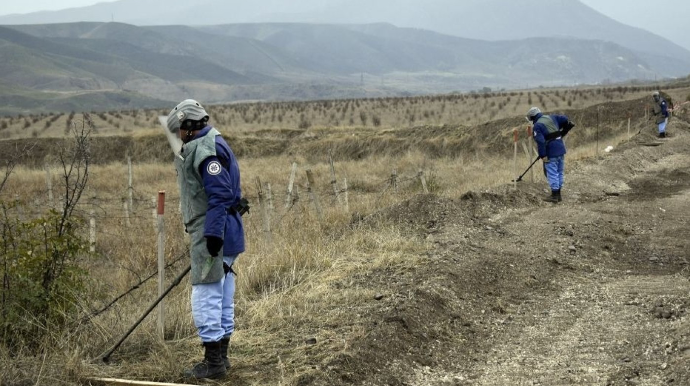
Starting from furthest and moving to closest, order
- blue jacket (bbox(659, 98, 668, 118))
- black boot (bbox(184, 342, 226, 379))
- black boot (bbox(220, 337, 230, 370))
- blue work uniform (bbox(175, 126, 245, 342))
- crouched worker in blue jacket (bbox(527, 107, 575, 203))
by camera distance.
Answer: blue jacket (bbox(659, 98, 668, 118)), crouched worker in blue jacket (bbox(527, 107, 575, 203)), black boot (bbox(220, 337, 230, 370)), black boot (bbox(184, 342, 226, 379)), blue work uniform (bbox(175, 126, 245, 342))

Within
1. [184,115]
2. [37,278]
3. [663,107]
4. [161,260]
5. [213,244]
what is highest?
[184,115]

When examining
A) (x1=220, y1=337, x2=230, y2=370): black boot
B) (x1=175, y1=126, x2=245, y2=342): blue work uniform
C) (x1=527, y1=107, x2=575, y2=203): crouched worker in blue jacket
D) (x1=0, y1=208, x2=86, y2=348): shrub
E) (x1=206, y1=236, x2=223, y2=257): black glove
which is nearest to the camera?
(x1=206, y1=236, x2=223, y2=257): black glove

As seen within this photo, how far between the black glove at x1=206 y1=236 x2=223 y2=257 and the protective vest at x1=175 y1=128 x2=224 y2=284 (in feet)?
0.66

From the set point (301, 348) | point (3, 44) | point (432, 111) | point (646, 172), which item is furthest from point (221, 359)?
point (3, 44)

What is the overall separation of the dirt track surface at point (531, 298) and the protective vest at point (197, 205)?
3.65 ft

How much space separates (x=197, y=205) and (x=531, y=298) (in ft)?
13.1

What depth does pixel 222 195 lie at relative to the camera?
5.40 meters

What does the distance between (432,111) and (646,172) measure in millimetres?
36816

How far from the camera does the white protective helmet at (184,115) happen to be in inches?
223

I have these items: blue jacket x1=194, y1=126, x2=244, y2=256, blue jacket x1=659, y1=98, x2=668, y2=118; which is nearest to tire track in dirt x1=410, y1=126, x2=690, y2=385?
blue jacket x1=194, y1=126, x2=244, y2=256

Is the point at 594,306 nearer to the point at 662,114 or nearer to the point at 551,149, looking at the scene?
the point at 551,149

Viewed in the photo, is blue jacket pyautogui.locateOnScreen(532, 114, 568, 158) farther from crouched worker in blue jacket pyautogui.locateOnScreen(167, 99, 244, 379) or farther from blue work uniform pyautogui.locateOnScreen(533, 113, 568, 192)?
crouched worker in blue jacket pyautogui.locateOnScreen(167, 99, 244, 379)

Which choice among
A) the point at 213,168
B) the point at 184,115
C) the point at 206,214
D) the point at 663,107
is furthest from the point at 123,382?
the point at 663,107

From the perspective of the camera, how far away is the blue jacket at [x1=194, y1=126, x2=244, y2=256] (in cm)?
536
